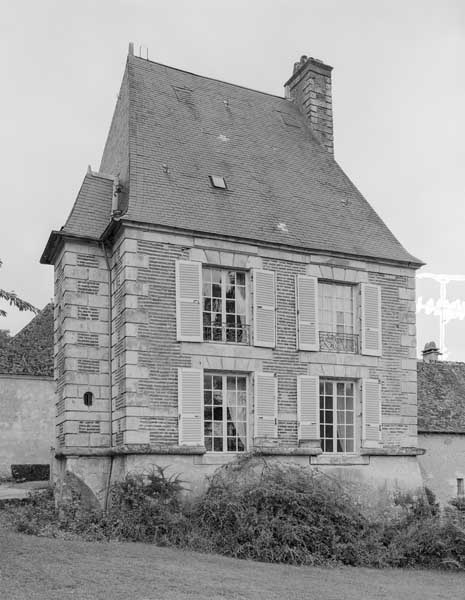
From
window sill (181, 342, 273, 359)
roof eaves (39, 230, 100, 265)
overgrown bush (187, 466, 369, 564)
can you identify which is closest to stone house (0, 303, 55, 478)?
roof eaves (39, 230, 100, 265)

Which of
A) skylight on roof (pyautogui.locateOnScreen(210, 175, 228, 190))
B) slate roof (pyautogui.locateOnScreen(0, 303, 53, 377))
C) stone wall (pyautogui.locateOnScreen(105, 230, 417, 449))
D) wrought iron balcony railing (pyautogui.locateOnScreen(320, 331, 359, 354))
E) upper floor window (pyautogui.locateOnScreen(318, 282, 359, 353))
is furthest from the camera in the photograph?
slate roof (pyautogui.locateOnScreen(0, 303, 53, 377))

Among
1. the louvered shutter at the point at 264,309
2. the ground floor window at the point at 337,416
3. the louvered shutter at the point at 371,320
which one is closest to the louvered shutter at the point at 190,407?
the louvered shutter at the point at 264,309

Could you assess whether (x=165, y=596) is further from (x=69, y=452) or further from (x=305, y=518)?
(x=69, y=452)

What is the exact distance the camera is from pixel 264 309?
52.5 feet

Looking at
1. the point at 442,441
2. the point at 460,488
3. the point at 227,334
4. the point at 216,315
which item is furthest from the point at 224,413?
the point at 460,488

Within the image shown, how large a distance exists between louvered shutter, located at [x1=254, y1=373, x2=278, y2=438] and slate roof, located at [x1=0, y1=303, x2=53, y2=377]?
45.4 ft

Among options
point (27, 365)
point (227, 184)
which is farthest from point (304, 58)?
point (27, 365)

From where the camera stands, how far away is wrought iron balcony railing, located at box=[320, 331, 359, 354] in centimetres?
1669

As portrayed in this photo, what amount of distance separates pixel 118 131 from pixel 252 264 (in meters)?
4.96

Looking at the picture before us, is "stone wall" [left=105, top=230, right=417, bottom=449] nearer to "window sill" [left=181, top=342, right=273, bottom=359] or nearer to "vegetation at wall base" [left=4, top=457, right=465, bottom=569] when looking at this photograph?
"window sill" [left=181, top=342, right=273, bottom=359]

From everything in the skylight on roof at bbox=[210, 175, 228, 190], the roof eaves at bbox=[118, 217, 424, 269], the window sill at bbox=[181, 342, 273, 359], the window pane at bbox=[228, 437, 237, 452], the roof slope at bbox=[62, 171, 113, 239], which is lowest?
the window pane at bbox=[228, 437, 237, 452]

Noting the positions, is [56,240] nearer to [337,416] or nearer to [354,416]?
[337,416]

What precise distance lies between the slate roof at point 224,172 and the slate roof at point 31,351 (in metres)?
10.9

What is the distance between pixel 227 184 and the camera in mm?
17500
